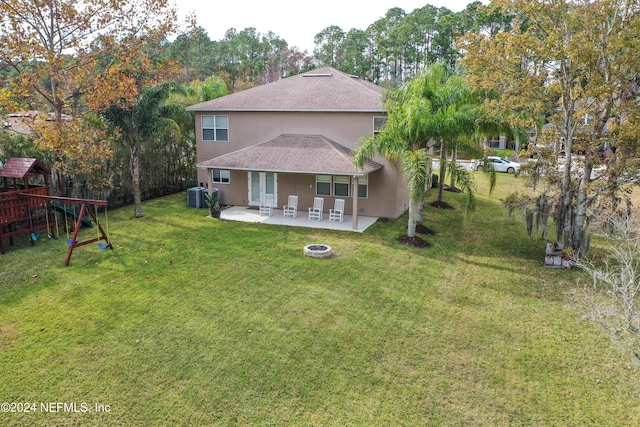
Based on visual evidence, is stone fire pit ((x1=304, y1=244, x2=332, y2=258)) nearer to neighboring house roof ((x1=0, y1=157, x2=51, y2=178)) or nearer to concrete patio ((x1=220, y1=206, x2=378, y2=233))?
concrete patio ((x1=220, y1=206, x2=378, y2=233))

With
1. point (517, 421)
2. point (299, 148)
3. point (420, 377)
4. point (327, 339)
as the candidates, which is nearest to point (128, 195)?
point (299, 148)

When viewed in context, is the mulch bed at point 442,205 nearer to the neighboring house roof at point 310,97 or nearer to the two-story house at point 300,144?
the two-story house at point 300,144

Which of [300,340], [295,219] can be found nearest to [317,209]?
[295,219]

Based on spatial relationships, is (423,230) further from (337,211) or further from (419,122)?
(419,122)

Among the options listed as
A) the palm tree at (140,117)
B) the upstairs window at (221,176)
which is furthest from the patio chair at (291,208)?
the palm tree at (140,117)

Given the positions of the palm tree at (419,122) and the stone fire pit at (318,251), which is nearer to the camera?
the stone fire pit at (318,251)

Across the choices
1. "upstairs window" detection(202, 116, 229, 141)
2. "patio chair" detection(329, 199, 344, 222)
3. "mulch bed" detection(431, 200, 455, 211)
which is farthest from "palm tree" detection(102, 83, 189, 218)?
"mulch bed" detection(431, 200, 455, 211)
